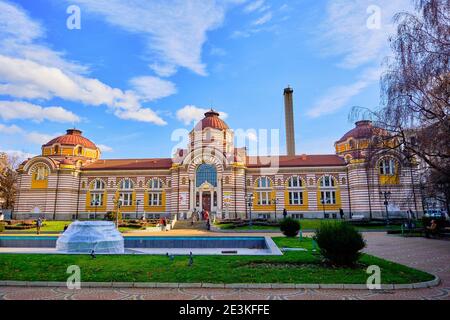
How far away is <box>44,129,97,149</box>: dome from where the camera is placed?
178 ft

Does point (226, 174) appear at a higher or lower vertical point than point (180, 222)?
higher

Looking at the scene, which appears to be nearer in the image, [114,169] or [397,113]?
[397,113]

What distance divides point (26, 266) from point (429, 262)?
54.2 ft

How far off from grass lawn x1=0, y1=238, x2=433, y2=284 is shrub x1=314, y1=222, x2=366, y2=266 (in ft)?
1.66

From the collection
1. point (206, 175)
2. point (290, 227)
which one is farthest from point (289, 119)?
point (290, 227)

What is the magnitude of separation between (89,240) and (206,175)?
29.7 m

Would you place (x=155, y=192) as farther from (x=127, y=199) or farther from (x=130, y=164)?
(x=130, y=164)

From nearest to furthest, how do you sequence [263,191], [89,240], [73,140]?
[89,240] < [263,191] < [73,140]

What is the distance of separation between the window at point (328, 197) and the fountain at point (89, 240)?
35556 mm

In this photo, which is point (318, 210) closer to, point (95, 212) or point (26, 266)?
point (95, 212)

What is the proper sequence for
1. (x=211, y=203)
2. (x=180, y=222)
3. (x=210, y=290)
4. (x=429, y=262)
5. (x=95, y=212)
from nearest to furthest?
(x=210, y=290) < (x=429, y=262) < (x=180, y=222) < (x=211, y=203) < (x=95, y=212)

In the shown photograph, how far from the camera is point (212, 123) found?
50.4 meters
